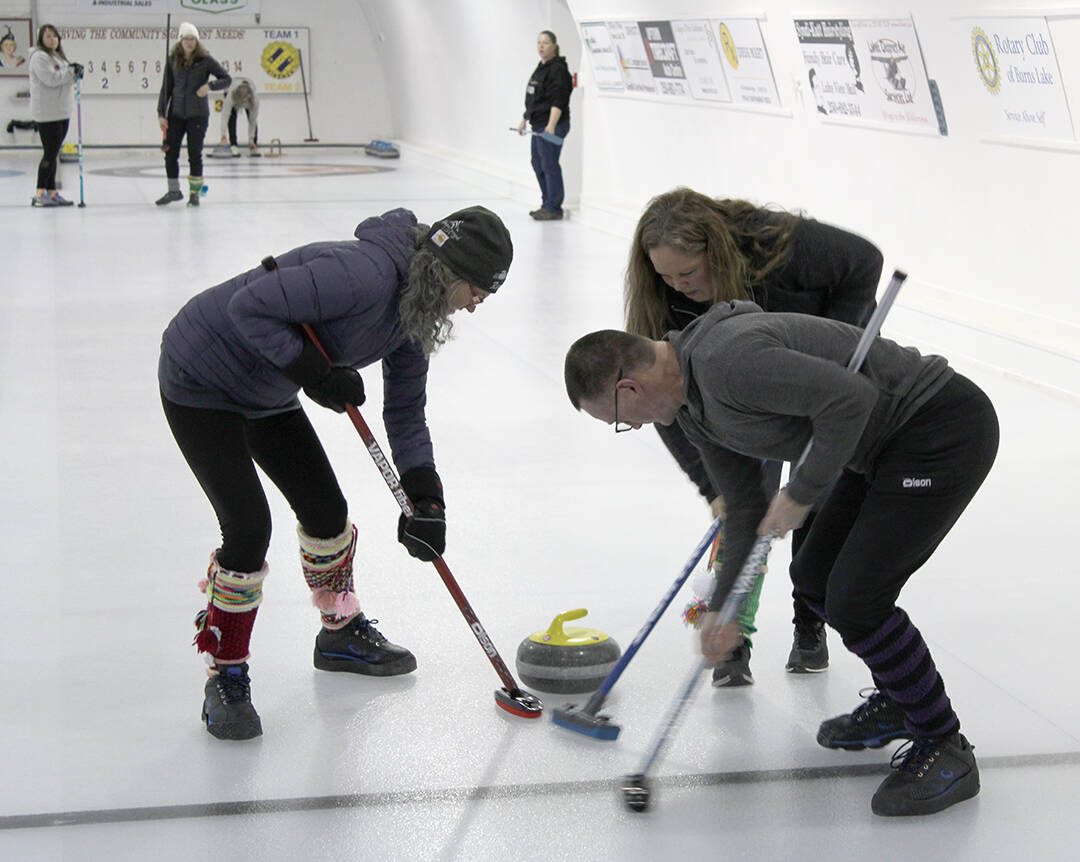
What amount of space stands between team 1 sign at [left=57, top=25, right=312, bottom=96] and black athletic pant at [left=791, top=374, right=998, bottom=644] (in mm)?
20378

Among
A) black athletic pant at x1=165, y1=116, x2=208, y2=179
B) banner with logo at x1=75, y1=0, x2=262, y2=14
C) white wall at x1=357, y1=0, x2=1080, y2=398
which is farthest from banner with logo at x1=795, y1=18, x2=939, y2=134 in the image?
banner with logo at x1=75, y1=0, x2=262, y2=14

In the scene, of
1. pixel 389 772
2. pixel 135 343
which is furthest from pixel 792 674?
pixel 135 343

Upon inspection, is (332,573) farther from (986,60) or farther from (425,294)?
(986,60)

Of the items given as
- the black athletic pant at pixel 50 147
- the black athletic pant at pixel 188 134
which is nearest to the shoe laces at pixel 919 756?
the black athletic pant at pixel 188 134

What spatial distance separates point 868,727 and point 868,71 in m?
6.12

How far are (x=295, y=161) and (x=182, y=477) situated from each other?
51.5 feet

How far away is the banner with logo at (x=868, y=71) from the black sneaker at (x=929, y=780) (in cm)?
564

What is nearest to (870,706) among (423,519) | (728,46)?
(423,519)

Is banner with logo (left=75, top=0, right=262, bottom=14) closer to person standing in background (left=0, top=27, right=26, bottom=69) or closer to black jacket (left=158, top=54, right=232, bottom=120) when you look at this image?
person standing in background (left=0, top=27, right=26, bottom=69)

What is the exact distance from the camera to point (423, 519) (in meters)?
3.27

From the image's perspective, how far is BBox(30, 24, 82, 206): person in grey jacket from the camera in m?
12.6

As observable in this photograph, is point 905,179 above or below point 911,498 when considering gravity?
below

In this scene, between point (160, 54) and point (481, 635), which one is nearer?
point (481, 635)

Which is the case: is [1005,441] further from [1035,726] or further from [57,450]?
[57,450]
